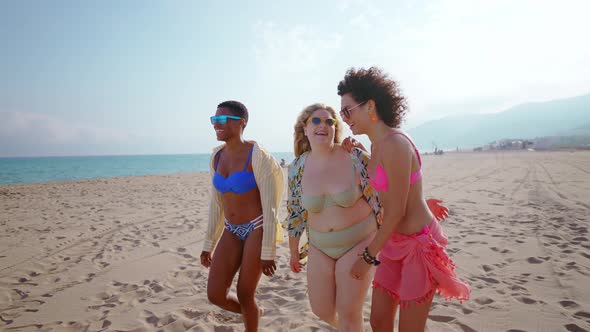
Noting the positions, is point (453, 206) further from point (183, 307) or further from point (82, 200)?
point (82, 200)

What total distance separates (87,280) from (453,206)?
9.20 metres

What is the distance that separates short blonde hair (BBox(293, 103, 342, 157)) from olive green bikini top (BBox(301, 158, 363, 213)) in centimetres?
52

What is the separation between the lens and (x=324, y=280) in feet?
7.63

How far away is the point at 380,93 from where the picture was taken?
2.07 meters

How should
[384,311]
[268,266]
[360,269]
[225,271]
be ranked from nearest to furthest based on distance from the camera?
[360,269] < [384,311] < [268,266] < [225,271]

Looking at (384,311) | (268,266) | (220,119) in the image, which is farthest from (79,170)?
(384,311)

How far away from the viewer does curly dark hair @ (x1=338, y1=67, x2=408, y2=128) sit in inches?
81.3

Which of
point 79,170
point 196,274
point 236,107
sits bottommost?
Answer: point 196,274

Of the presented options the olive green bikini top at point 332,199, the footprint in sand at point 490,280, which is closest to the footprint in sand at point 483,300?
the footprint in sand at point 490,280

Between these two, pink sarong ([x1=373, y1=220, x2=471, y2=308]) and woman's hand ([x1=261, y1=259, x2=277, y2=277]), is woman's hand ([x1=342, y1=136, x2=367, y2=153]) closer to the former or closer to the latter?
pink sarong ([x1=373, y1=220, x2=471, y2=308])

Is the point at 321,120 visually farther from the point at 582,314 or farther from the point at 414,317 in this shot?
the point at 582,314

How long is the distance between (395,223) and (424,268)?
38 centimetres

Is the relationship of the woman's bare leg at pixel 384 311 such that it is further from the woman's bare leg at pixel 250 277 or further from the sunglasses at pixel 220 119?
the sunglasses at pixel 220 119

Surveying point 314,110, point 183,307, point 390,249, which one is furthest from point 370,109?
point 183,307
